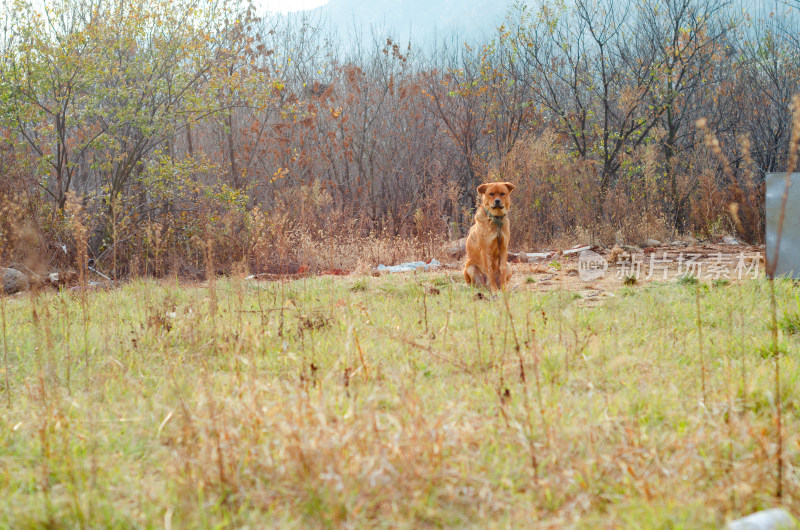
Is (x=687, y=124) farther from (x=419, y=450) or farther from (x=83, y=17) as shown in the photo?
(x=419, y=450)

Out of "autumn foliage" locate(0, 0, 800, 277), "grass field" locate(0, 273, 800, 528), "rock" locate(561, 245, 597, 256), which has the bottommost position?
"grass field" locate(0, 273, 800, 528)

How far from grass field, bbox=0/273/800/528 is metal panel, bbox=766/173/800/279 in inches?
87.6

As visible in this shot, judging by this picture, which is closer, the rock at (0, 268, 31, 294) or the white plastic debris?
the rock at (0, 268, 31, 294)

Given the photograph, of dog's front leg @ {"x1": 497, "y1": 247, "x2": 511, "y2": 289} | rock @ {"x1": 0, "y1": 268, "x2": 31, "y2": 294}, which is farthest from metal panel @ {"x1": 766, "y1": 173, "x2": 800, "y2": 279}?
rock @ {"x1": 0, "y1": 268, "x2": 31, "y2": 294}

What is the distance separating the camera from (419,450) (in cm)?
218

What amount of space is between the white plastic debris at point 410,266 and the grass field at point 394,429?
178 inches

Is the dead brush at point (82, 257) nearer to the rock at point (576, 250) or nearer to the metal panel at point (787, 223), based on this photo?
the metal panel at point (787, 223)

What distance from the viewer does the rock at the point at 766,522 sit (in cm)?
171

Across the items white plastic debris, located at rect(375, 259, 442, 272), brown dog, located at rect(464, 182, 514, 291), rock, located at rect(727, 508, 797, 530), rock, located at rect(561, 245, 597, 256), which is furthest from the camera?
rock, located at rect(561, 245, 597, 256)

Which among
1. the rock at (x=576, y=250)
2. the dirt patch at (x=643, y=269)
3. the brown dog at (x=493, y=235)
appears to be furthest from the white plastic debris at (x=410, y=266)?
the brown dog at (x=493, y=235)

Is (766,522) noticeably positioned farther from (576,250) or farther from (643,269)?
(576,250)

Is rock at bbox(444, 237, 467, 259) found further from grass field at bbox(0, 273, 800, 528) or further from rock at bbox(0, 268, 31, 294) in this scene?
rock at bbox(0, 268, 31, 294)

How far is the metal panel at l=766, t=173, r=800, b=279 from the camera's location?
598 centimetres

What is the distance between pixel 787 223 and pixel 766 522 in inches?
210
